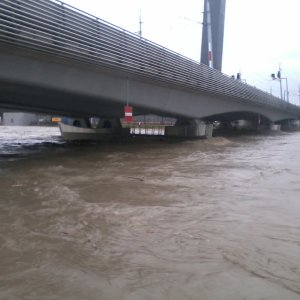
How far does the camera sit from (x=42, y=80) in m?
19.2

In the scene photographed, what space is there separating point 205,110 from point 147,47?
38.0 ft

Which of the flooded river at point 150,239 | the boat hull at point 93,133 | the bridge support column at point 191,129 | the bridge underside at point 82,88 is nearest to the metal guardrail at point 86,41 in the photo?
the bridge underside at point 82,88

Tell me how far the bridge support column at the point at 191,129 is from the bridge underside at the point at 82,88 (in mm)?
1778

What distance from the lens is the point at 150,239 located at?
7223 millimetres

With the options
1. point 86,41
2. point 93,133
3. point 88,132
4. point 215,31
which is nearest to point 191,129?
point 93,133

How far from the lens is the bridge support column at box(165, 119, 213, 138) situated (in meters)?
38.7

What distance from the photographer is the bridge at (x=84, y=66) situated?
17.5 metres

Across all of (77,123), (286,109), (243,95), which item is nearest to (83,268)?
(243,95)

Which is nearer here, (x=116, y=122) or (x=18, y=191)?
(x=18, y=191)

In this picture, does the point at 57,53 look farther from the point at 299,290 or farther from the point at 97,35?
the point at 299,290

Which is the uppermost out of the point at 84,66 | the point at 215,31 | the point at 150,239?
the point at 215,31

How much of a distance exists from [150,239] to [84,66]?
15426 millimetres

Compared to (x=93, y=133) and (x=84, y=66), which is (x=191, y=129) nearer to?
(x=93, y=133)

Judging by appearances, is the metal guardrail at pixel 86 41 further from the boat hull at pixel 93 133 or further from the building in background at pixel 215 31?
the building in background at pixel 215 31
